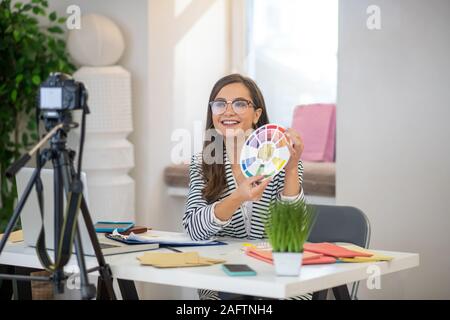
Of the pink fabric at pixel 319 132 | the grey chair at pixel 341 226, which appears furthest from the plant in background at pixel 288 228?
the pink fabric at pixel 319 132

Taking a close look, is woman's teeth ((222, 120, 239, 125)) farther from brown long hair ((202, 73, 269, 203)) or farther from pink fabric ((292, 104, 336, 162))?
pink fabric ((292, 104, 336, 162))

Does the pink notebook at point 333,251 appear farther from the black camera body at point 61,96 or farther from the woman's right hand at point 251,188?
the black camera body at point 61,96

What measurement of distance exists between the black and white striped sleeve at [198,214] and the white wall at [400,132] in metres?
1.12

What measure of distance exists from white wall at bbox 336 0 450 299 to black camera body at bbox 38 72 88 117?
1.98 meters

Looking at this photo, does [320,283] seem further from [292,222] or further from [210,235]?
[210,235]

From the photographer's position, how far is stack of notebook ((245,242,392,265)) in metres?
2.52

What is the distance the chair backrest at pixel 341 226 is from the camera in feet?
10.2

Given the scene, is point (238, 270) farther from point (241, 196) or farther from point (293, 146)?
point (293, 146)

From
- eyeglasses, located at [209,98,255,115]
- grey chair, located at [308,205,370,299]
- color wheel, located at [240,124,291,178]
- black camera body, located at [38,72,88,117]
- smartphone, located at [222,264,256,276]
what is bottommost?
grey chair, located at [308,205,370,299]

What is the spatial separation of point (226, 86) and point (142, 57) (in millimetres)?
1648

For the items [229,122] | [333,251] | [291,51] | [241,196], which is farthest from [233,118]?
[291,51]

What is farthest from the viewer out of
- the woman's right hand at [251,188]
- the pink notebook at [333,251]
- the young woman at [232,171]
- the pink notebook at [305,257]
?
the young woman at [232,171]

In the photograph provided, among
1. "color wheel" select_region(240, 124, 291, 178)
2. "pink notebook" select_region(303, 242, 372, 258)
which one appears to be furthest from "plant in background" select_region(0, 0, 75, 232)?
"pink notebook" select_region(303, 242, 372, 258)
